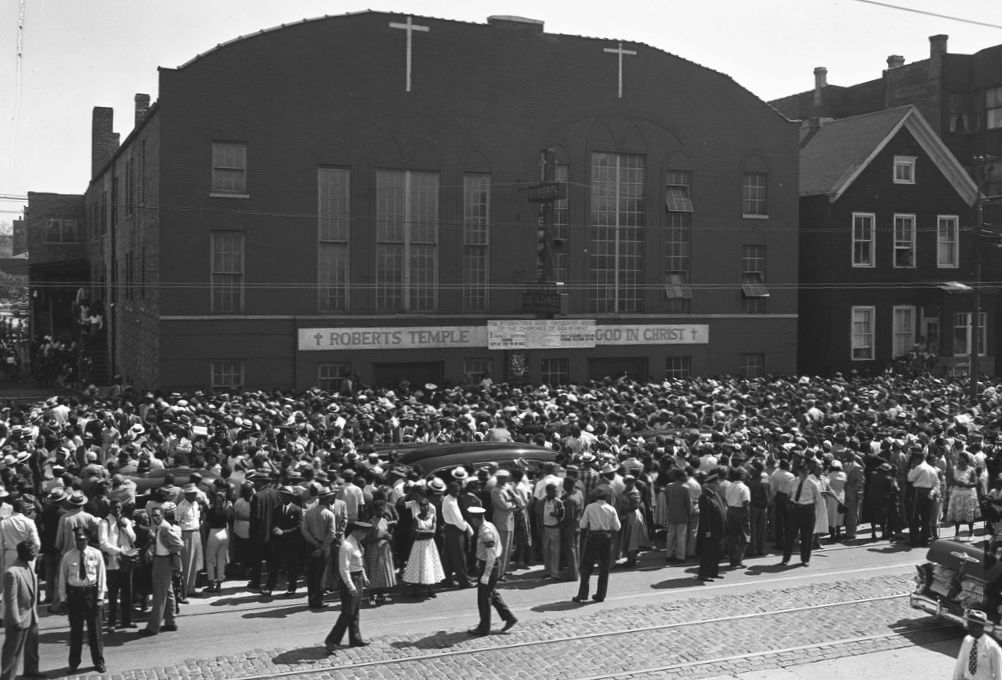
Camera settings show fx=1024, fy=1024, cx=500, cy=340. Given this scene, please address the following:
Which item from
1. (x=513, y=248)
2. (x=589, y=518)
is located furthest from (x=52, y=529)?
(x=513, y=248)

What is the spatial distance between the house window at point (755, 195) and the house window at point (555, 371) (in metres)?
10.7

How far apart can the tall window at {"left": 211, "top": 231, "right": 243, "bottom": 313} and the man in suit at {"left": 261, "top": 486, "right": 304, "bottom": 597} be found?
2045 cm

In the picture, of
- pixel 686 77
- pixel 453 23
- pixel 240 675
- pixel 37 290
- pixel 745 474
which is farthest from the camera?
pixel 37 290

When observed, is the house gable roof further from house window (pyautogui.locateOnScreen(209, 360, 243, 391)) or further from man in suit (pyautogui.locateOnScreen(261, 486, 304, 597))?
man in suit (pyautogui.locateOnScreen(261, 486, 304, 597))

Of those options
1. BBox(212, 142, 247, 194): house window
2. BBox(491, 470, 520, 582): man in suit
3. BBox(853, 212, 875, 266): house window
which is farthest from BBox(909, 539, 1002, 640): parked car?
BBox(853, 212, 875, 266): house window

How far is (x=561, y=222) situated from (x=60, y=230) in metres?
43.0

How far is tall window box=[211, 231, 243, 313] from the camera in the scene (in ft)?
115

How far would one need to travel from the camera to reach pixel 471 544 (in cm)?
1652

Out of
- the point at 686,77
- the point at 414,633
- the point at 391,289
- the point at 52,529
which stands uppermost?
the point at 686,77

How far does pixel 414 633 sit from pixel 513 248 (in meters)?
26.7

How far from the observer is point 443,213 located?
38.3 metres

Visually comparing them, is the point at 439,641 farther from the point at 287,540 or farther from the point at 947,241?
the point at 947,241

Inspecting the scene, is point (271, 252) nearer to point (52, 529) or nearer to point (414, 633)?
point (52, 529)

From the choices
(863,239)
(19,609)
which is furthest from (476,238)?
(19,609)
